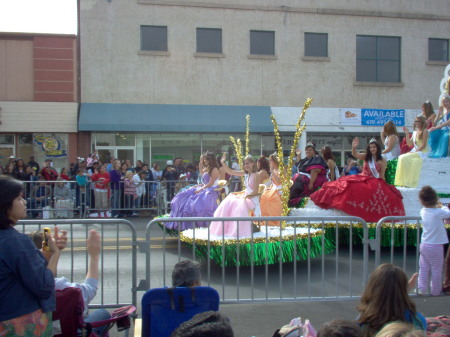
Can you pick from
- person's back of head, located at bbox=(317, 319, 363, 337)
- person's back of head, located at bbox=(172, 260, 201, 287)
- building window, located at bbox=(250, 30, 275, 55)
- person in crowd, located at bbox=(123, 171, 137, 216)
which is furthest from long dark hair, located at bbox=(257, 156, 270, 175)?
building window, located at bbox=(250, 30, 275, 55)

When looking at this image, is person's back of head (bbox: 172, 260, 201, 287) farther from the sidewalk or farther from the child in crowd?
the child in crowd

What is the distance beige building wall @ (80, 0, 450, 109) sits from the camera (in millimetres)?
22672

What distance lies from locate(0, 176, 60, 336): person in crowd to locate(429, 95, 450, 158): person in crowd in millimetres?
8042

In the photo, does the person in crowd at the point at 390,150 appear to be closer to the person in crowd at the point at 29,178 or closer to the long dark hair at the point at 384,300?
the long dark hair at the point at 384,300

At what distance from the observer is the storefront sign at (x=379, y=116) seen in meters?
24.8

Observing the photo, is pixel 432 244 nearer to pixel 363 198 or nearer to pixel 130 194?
pixel 363 198

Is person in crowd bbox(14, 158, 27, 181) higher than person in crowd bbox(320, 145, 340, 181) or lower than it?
lower

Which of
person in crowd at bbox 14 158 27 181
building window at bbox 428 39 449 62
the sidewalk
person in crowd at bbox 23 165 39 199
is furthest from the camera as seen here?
building window at bbox 428 39 449 62

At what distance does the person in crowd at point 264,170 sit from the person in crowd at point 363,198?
1.00 metres

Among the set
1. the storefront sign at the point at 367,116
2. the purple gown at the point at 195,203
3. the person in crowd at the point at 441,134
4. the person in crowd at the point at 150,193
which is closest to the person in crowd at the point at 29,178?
the person in crowd at the point at 150,193

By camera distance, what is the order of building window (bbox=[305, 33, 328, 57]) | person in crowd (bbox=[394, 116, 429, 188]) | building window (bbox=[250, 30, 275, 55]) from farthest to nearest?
building window (bbox=[305, 33, 328, 57]) → building window (bbox=[250, 30, 275, 55]) → person in crowd (bbox=[394, 116, 429, 188])

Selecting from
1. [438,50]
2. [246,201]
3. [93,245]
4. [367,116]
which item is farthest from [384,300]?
[438,50]

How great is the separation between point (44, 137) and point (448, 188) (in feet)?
57.9

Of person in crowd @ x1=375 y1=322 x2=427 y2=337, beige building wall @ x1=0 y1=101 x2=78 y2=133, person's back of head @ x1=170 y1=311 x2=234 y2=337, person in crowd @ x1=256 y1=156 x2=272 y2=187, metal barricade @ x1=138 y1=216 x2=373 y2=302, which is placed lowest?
metal barricade @ x1=138 y1=216 x2=373 y2=302
